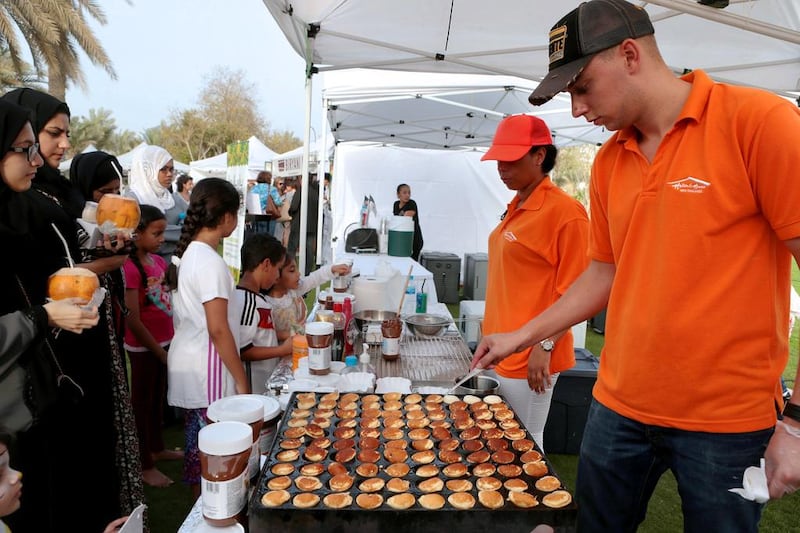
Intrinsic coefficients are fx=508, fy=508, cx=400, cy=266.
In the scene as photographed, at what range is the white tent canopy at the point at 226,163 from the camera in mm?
13258

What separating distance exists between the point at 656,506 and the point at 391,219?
4661 mm

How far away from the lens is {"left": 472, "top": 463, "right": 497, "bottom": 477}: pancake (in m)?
1.48

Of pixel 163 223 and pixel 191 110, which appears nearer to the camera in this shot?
pixel 163 223

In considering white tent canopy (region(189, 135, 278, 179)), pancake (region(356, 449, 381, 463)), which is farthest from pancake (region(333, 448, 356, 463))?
white tent canopy (region(189, 135, 278, 179))

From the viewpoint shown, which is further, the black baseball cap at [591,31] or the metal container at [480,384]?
the metal container at [480,384]

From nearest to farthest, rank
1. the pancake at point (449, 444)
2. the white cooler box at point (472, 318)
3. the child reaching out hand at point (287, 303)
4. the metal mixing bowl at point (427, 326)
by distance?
1. the pancake at point (449, 444)
2. the metal mixing bowl at point (427, 326)
3. the child reaching out hand at point (287, 303)
4. the white cooler box at point (472, 318)

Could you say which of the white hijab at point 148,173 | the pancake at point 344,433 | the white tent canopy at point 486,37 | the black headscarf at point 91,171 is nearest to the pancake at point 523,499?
the pancake at point 344,433

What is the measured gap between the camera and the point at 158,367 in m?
3.79

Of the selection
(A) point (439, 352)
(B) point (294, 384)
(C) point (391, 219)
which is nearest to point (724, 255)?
(B) point (294, 384)

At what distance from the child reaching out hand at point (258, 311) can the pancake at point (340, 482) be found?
1713 mm

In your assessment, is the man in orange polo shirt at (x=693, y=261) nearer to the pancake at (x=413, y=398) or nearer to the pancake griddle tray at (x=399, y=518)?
the pancake griddle tray at (x=399, y=518)

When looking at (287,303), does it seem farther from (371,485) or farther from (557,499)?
(557,499)

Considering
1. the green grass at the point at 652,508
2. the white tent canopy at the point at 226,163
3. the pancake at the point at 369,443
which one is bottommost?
the green grass at the point at 652,508

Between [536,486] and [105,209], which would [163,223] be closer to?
[105,209]
